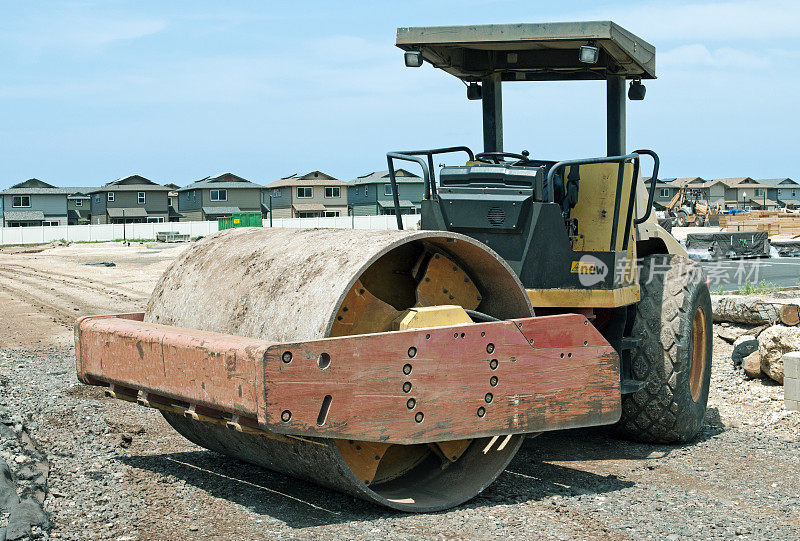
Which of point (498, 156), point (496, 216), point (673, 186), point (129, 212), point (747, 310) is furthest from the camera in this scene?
point (673, 186)

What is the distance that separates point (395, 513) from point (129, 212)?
75768 mm

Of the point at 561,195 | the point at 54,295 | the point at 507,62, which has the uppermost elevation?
the point at 507,62

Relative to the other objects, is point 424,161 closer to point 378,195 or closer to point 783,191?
point 378,195

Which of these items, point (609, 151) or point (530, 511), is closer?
point (530, 511)

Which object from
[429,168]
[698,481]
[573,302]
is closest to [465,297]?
[573,302]

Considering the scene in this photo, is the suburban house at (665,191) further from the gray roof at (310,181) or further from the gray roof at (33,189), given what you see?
the gray roof at (33,189)

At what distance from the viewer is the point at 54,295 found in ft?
64.6

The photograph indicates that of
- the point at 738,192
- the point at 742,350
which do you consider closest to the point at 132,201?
the point at 738,192

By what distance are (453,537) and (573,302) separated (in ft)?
6.98

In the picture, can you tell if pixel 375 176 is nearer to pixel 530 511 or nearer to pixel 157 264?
pixel 157 264

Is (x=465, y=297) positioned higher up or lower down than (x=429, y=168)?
lower down

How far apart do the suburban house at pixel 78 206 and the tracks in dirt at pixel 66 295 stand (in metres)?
60.1

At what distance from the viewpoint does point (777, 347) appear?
28.1 ft

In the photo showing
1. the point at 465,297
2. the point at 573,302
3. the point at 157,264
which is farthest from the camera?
the point at 157,264
